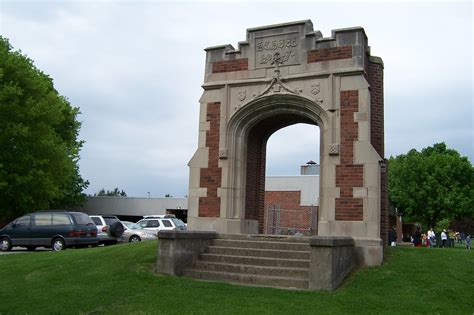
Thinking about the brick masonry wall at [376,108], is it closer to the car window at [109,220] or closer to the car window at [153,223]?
the car window at [153,223]

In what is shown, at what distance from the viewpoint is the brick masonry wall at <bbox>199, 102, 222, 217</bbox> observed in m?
13.0

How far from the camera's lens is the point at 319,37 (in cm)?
1257

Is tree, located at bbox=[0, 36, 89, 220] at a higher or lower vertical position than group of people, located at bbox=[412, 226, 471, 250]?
higher

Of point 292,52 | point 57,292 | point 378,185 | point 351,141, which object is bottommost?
point 57,292

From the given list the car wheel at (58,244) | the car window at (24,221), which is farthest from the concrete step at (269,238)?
the car window at (24,221)

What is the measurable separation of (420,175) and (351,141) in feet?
123

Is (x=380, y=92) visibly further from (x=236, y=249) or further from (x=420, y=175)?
(x=420, y=175)

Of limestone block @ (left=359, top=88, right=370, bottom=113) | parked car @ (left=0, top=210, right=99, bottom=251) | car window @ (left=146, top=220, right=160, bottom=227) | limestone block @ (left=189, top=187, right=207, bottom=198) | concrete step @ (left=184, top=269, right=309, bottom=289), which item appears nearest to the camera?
concrete step @ (left=184, top=269, right=309, bottom=289)

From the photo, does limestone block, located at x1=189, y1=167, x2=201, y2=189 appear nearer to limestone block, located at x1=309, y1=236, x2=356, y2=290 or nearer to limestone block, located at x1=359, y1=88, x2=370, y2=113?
limestone block, located at x1=359, y1=88, x2=370, y2=113

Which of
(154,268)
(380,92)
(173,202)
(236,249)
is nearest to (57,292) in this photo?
(154,268)

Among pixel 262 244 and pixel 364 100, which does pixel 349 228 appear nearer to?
pixel 262 244

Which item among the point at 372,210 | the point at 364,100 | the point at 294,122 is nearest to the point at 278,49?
the point at 294,122

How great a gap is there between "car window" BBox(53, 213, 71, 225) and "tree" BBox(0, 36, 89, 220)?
6875mm

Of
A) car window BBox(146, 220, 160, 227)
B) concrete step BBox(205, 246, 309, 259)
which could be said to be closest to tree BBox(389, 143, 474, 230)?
car window BBox(146, 220, 160, 227)
